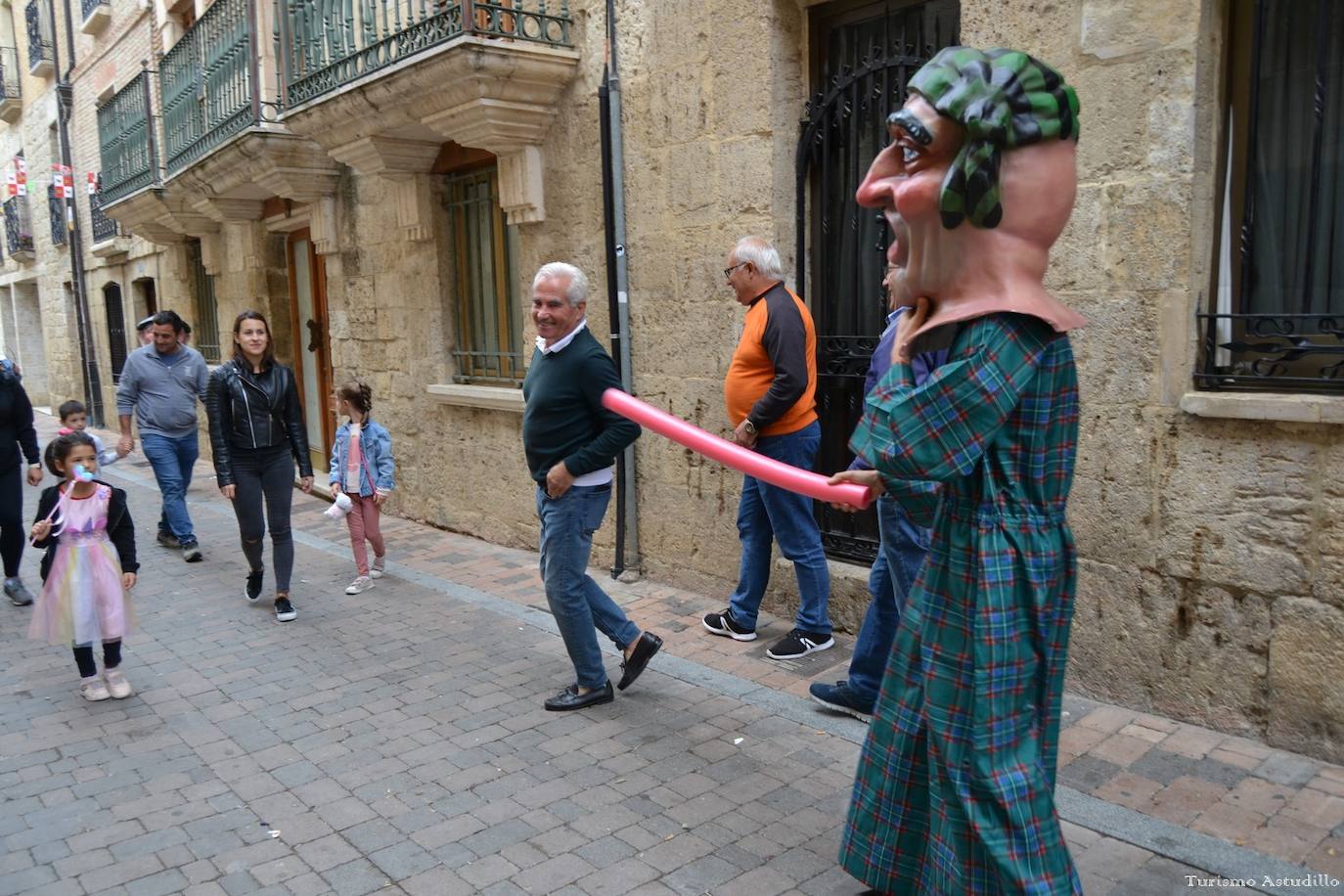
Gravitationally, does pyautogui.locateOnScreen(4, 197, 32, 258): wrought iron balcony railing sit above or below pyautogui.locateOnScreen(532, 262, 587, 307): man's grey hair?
above

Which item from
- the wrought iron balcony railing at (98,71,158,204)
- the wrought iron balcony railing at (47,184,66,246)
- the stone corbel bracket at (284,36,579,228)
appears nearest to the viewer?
the stone corbel bracket at (284,36,579,228)

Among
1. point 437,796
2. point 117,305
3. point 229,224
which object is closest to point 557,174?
point 437,796

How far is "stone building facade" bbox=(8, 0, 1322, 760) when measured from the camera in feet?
11.6

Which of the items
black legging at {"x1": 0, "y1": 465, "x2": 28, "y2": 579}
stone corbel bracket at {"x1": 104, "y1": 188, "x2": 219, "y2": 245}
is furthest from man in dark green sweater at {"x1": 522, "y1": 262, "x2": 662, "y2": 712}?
stone corbel bracket at {"x1": 104, "y1": 188, "x2": 219, "y2": 245}

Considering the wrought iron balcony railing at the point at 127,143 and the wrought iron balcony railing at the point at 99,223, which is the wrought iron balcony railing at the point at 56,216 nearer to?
the wrought iron balcony railing at the point at 99,223

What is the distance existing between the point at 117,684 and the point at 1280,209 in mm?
5255

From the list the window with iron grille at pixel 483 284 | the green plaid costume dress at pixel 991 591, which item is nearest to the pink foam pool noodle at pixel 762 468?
the green plaid costume dress at pixel 991 591

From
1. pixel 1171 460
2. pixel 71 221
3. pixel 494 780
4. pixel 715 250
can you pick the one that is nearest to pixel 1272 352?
pixel 1171 460

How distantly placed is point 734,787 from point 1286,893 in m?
1.63

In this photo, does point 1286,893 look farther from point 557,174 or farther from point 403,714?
point 557,174

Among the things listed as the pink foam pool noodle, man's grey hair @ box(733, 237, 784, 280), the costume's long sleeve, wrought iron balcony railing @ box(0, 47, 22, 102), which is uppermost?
wrought iron balcony railing @ box(0, 47, 22, 102)

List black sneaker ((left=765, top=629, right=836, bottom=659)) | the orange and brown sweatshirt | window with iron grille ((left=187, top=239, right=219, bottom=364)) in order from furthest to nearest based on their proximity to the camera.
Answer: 1. window with iron grille ((left=187, top=239, right=219, bottom=364))
2. black sneaker ((left=765, top=629, right=836, bottom=659))
3. the orange and brown sweatshirt

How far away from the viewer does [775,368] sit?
176 inches

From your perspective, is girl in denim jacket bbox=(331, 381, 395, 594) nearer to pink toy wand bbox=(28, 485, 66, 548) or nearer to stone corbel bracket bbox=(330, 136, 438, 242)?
pink toy wand bbox=(28, 485, 66, 548)
